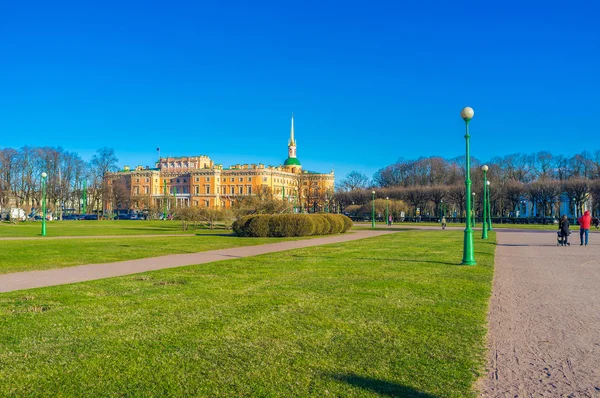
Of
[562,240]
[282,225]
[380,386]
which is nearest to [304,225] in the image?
[282,225]

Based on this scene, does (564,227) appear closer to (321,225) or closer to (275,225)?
(321,225)

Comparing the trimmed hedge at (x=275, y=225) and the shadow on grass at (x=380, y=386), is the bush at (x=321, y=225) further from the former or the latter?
the shadow on grass at (x=380, y=386)

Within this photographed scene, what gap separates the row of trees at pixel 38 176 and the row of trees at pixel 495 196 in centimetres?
4659

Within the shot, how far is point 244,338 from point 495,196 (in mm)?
80037

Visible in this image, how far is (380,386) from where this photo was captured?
4496mm

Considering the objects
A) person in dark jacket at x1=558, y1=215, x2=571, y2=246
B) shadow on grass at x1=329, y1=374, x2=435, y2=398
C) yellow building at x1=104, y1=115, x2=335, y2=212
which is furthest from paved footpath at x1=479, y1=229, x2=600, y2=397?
yellow building at x1=104, y1=115, x2=335, y2=212

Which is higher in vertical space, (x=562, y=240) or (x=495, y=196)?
(x=495, y=196)

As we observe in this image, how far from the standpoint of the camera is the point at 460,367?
16.7 ft

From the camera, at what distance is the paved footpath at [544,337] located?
4.75 metres

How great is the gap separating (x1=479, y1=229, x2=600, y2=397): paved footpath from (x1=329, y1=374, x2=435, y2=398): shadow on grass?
0.65 metres

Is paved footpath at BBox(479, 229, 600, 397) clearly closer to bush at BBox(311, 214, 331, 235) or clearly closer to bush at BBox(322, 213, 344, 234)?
bush at BBox(311, 214, 331, 235)

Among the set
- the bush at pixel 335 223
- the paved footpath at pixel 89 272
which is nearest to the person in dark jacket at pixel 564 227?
the bush at pixel 335 223

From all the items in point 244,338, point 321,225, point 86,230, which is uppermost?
point 321,225

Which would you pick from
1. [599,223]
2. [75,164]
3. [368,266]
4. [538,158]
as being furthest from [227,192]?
[368,266]
